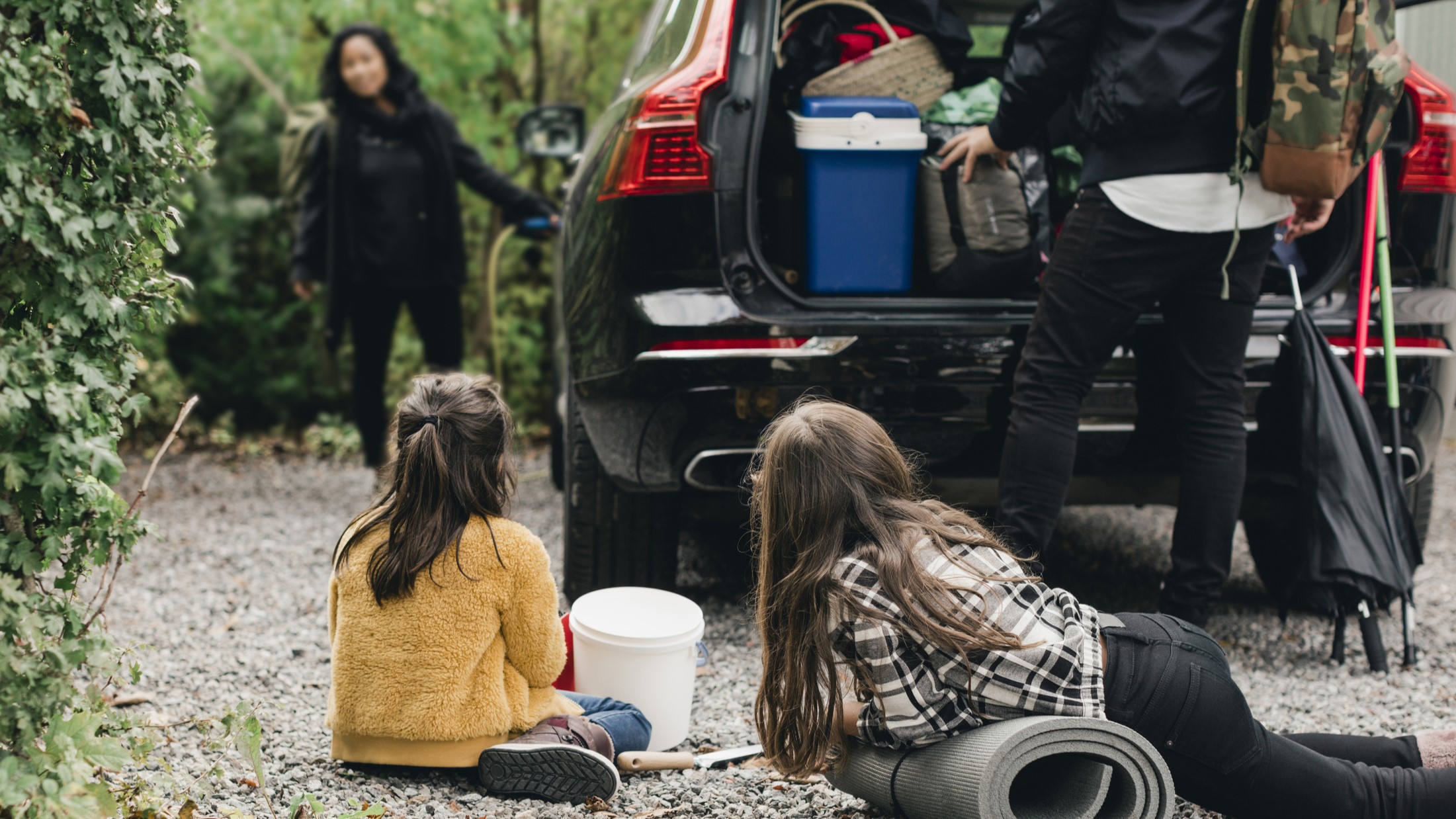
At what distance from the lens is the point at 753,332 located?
299 cm

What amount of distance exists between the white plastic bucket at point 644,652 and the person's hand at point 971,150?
4.25ft

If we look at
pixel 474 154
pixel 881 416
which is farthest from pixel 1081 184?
pixel 474 154

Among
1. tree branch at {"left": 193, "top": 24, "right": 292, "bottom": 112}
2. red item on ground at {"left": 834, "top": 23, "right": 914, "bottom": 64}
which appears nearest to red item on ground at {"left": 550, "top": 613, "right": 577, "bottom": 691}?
red item on ground at {"left": 834, "top": 23, "right": 914, "bottom": 64}

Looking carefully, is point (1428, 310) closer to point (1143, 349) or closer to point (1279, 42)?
point (1143, 349)

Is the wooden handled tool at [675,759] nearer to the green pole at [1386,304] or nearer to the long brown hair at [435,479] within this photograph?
the long brown hair at [435,479]

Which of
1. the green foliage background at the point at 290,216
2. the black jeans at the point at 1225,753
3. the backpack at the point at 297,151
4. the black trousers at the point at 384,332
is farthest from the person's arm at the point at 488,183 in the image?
the black jeans at the point at 1225,753

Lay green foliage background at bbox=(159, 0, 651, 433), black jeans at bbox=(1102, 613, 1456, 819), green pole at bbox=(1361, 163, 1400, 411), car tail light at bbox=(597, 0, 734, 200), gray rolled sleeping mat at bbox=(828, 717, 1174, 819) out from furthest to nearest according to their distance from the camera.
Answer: green foliage background at bbox=(159, 0, 651, 433)
green pole at bbox=(1361, 163, 1400, 411)
car tail light at bbox=(597, 0, 734, 200)
black jeans at bbox=(1102, 613, 1456, 819)
gray rolled sleeping mat at bbox=(828, 717, 1174, 819)

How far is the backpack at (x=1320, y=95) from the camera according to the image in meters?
2.72

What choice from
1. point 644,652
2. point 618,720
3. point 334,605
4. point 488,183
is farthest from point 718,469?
point 488,183

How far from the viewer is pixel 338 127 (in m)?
5.34

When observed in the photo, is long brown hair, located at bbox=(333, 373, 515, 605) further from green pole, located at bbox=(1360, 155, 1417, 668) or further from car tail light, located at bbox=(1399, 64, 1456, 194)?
car tail light, located at bbox=(1399, 64, 1456, 194)

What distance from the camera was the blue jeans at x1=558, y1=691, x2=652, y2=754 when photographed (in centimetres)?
261

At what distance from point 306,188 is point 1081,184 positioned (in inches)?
142

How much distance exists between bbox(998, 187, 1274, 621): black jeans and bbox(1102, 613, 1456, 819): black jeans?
710 mm
